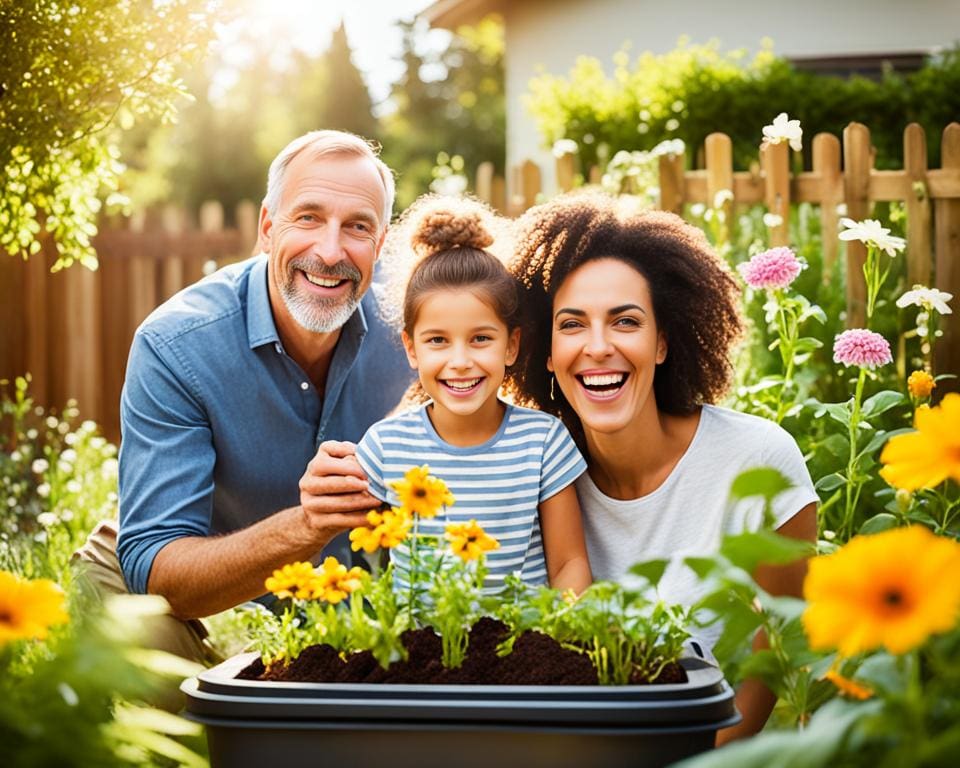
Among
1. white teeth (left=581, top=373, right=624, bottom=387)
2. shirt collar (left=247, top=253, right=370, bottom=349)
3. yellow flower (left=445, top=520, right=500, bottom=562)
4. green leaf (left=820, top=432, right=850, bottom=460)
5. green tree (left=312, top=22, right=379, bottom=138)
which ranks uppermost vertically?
green tree (left=312, top=22, right=379, bottom=138)

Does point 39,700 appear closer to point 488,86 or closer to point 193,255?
point 193,255

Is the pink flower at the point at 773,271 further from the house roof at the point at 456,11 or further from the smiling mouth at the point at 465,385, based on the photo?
the house roof at the point at 456,11

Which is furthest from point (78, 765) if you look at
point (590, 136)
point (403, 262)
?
point (590, 136)

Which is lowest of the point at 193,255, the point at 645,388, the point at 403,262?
the point at 645,388

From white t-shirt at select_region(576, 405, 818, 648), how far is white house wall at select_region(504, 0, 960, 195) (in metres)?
8.92

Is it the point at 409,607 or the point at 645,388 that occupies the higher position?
the point at 645,388

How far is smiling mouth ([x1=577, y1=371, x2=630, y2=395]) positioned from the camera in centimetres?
219

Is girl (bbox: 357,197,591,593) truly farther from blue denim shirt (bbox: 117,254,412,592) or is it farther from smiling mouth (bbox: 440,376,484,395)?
blue denim shirt (bbox: 117,254,412,592)

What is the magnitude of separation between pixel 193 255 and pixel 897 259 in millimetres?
5210

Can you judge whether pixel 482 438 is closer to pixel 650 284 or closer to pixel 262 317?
pixel 650 284

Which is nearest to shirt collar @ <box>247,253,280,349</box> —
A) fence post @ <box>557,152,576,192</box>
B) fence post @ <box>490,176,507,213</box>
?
fence post @ <box>557,152,576,192</box>

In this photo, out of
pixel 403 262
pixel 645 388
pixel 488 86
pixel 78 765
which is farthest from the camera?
pixel 488 86

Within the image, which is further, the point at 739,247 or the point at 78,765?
the point at 739,247

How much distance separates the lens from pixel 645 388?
2225 mm
